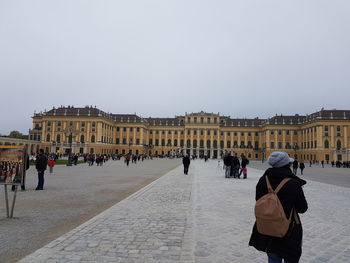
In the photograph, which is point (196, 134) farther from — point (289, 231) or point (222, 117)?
point (289, 231)

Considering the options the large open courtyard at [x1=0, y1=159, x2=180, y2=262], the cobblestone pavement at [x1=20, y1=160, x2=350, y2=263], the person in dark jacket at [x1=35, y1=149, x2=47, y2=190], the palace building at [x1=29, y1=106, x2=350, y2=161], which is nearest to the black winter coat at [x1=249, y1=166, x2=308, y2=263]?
the cobblestone pavement at [x1=20, y1=160, x2=350, y2=263]

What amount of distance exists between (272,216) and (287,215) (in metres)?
0.20

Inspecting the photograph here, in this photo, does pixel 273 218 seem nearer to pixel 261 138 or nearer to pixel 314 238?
pixel 314 238

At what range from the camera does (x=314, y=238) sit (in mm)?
5477

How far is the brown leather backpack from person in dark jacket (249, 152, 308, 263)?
87 mm

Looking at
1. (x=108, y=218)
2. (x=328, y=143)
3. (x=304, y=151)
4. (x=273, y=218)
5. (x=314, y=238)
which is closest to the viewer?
(x=273, y=218)

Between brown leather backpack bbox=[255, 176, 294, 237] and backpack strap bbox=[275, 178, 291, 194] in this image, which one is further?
backpack strap bbox=[275, 178, 291, 194]

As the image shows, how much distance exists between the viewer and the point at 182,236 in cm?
542

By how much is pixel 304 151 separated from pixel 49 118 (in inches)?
2755

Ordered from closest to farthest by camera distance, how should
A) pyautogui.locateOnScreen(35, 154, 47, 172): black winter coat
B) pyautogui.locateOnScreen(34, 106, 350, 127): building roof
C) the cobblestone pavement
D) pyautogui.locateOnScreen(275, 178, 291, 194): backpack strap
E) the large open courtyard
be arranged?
pyautogui.locateOnScreen(275, 178, 291, 194): backpack strap
the cobblestone pavement
the large open courtyard
pyautogui.locateOnScreen(35, 154, 47, 172): black winter coat
pyautogui.locateOnScreen(34, 106, 350, 127): building roof

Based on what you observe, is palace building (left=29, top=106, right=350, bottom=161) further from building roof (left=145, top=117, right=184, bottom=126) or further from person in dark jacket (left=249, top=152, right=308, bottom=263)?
person in dark jacket (left=249, top=152, right=308, bottom=263)

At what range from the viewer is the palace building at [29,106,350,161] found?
67812mm

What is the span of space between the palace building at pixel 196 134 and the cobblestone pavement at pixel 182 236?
2335 inches

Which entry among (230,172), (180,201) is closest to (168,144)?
(230,172)
